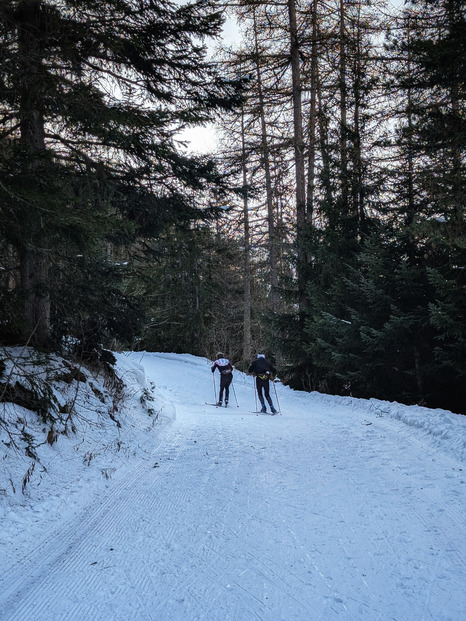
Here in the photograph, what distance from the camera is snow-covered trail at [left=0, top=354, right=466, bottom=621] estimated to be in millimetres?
2721

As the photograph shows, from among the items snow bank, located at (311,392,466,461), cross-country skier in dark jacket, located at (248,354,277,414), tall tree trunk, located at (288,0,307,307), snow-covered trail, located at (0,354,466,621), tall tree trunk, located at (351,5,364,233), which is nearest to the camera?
snow-covered trail, located at (0,354,466,621)

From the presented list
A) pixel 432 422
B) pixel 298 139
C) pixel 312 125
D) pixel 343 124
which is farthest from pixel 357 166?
pixel 432 422

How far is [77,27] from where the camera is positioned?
6.96 metres

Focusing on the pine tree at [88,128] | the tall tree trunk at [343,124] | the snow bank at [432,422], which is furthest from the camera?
the tall tree trunk at [343,124]

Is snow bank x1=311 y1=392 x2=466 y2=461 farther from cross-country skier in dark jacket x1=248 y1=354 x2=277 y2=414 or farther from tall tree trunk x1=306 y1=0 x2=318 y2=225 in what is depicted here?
tall tree trunk x1=306 y1=0 x2=318 y2=225

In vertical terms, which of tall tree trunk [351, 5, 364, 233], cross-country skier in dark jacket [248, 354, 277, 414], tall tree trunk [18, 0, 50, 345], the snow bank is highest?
tall tree trunk [351, 5, 364, 233]

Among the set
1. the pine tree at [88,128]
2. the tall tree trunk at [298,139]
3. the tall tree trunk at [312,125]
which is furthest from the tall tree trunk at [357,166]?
the pine tree at [88,128]

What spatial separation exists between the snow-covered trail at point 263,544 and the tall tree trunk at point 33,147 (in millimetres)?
2715

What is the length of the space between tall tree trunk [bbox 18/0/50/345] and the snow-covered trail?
272cm

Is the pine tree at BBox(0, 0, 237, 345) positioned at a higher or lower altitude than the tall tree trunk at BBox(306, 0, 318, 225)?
lower

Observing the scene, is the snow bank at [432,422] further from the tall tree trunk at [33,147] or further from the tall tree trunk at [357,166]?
the tall tree trunk at [357,166]

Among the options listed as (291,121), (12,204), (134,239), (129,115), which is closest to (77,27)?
(129,115)

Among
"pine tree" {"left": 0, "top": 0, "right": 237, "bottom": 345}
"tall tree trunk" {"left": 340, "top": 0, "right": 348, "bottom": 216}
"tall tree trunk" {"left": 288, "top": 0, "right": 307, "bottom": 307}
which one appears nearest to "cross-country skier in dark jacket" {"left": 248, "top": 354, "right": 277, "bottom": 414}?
"tall tree trunk" {"left": 288, "top": 0, "right": 307, "bottom": 307}

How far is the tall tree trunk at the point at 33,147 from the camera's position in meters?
5.89
